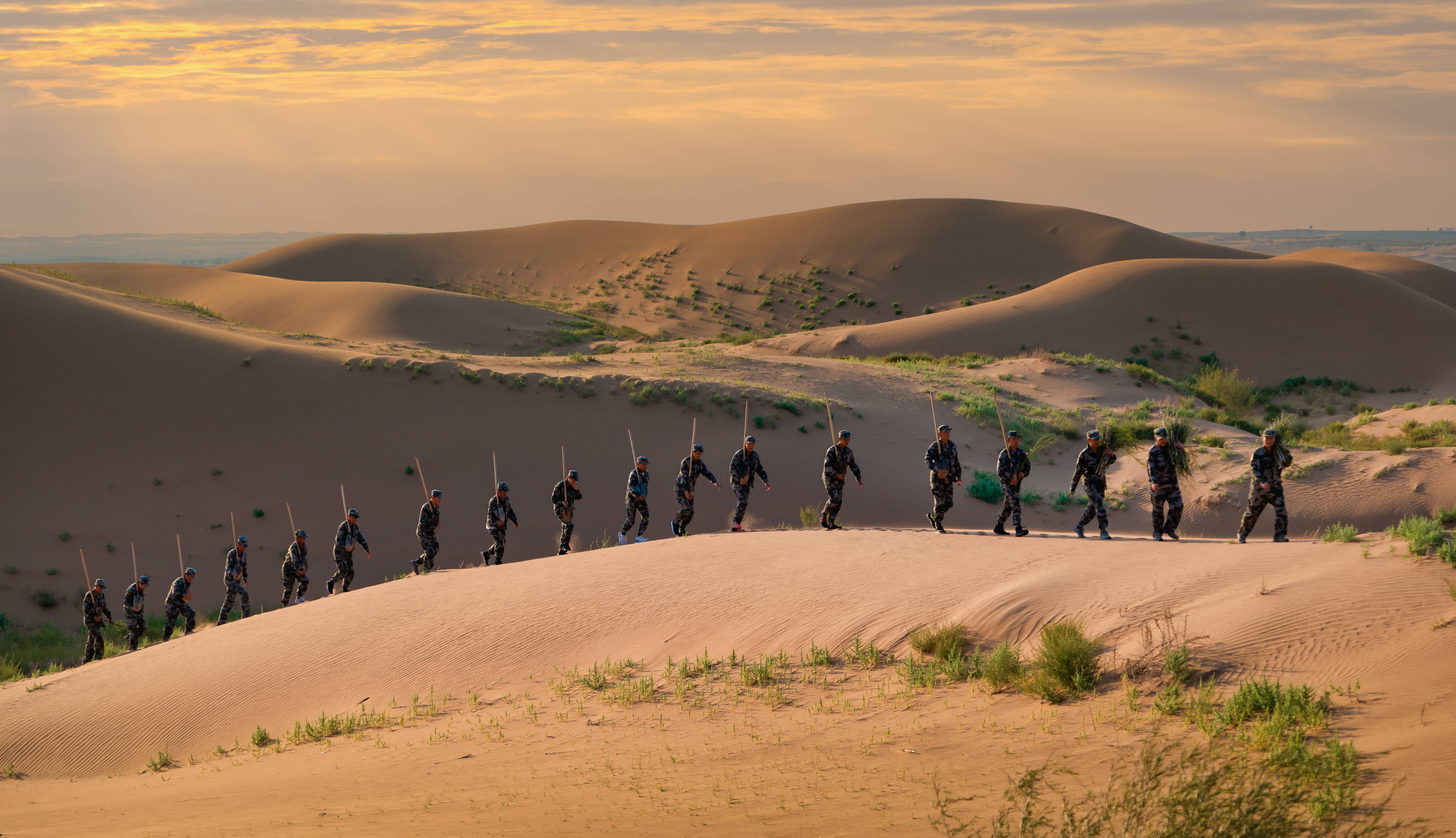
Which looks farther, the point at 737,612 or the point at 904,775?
the point at 737,612

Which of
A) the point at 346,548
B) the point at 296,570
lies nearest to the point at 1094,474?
the point at 346,548

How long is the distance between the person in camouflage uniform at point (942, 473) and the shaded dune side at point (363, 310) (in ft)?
123

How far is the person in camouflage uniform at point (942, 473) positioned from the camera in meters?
16.3

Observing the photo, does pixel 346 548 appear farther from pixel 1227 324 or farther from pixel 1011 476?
pixel 1227 324

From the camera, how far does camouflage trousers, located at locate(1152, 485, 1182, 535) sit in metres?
15.1

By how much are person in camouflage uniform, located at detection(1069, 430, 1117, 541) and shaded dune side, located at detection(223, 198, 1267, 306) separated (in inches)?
2611

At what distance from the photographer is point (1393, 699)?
6871 millimetres

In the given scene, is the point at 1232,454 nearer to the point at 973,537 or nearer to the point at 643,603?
the point at 973,537

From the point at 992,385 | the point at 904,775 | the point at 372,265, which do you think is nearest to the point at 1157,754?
the point at 904,775

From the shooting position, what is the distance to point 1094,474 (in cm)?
1548

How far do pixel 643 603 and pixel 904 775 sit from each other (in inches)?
237

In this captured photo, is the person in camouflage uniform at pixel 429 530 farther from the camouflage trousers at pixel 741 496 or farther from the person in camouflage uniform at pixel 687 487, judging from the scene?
the camouflage trousers at pixel 741 496

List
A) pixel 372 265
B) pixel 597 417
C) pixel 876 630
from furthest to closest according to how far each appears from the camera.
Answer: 1. pixel 372 265
2. pixel 597 417
3. pixel 876 630

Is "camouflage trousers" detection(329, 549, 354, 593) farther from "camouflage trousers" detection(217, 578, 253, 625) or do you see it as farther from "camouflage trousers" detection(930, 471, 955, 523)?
"camouflage trousers" detection(930, 471, 955, 523)
